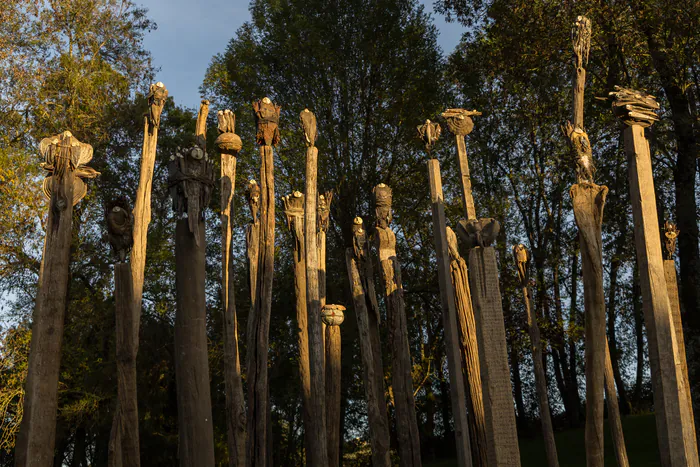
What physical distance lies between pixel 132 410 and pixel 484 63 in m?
13.5

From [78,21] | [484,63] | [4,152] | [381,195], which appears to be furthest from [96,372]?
[484,63]

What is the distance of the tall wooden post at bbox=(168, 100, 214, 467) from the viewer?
3998 mm

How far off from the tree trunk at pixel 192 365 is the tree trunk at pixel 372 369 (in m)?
3.88

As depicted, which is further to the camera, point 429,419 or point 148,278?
point 429,419

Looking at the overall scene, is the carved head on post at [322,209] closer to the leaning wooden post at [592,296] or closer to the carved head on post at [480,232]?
the carved head on post at [480,232]

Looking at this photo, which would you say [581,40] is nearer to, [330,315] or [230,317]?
[330,315]

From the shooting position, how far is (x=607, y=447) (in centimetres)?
1628

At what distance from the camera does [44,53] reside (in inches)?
655

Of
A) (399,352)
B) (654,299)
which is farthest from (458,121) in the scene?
(399,352)

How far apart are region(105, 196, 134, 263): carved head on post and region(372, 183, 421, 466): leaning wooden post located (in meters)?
3.60

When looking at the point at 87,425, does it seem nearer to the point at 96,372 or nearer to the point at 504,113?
the point at 96,372

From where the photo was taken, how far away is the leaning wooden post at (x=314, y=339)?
6.61 m

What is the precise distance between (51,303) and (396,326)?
4.48 meters

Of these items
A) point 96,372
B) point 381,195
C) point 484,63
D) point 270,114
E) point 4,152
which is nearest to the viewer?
point 270,114
